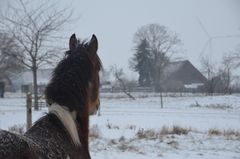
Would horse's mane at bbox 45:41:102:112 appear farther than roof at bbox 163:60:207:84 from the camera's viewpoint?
No

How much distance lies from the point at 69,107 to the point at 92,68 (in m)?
0.56

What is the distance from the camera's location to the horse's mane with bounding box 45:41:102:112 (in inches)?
120

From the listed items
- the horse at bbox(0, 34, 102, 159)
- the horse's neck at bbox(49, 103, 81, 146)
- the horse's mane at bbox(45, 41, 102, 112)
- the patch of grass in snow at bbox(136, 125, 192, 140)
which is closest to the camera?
the horse at bbox(0, 34, 102, 159)

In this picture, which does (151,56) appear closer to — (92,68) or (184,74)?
(184,74)

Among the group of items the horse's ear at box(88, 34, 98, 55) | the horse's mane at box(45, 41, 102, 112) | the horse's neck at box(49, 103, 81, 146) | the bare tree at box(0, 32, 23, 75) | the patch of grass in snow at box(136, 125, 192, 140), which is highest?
the bare tree at box(0, 32, 23, 75)

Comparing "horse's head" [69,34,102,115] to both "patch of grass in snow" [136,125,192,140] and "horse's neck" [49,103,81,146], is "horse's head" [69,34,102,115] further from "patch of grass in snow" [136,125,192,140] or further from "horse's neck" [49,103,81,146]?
"patch of grass in snow" [136,125,192,140]

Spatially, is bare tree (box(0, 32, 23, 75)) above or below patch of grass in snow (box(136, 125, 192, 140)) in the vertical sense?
above

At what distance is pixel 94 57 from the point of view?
11.9 ft

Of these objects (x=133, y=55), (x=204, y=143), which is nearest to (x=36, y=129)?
(x=204, y=143)

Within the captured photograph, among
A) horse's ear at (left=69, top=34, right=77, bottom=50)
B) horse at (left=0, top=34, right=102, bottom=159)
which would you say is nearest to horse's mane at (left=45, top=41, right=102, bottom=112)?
horse at (left=0, top=34, right=102, bottom=159)

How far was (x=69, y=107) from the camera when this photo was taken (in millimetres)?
3039

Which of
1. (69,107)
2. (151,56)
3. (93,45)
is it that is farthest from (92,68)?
(151,56)

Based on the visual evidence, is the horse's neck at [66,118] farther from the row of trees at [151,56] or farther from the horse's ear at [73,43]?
the row of trees at [151,56]

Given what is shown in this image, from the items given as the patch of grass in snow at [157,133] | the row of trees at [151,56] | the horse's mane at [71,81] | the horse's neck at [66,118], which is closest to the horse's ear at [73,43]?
the horse's mane at [71,81]
